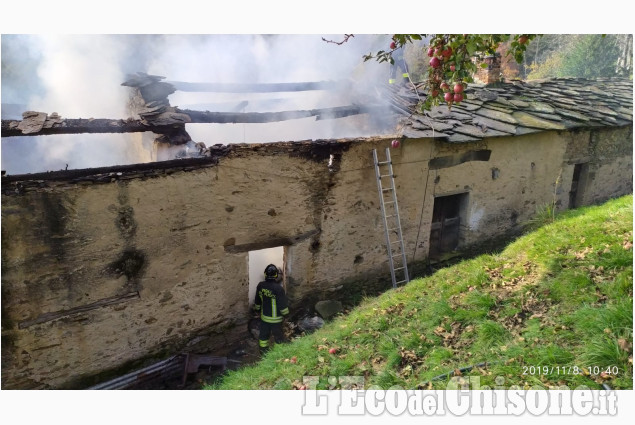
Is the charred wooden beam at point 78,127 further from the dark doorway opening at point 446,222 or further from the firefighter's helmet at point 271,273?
the dark doorway opening at point 446,222

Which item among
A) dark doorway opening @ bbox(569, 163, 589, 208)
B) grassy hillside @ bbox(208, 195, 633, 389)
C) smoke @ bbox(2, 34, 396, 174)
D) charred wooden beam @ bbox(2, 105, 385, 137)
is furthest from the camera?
dark doorway opening @ bbox(569, 163, 589, 208)

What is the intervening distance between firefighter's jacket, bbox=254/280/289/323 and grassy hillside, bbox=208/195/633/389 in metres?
0.53

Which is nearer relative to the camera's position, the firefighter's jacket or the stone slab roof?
the firefighter's jacket

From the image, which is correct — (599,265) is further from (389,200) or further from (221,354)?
(221,354)

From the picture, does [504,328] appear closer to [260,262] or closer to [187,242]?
[187,242]

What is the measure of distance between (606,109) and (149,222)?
32.5 feet

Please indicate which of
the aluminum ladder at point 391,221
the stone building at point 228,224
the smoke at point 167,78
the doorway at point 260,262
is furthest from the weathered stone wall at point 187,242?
the doorway at point 260,262

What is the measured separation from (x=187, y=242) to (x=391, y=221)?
3.46m

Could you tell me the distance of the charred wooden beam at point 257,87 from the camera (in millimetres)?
6207

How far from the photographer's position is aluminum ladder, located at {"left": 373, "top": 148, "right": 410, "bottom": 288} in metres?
6.91
